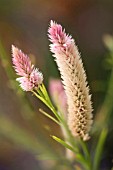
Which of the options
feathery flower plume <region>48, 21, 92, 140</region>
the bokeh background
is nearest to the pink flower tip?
feathery flower plume <region>48, 21, 92, 140</region>

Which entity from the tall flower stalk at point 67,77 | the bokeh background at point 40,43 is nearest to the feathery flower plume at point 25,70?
the tall flower stalk at point 67,77

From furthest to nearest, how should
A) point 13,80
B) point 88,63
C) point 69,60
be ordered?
1. point 88,63
2. point 13,80
3. point 69,60

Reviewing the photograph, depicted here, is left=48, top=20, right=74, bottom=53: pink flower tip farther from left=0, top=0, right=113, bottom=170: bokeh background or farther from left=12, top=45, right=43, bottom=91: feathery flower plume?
left=0, top=0, right=113, bottom=170: bokeh background

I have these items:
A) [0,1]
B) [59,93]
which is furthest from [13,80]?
[0,1]

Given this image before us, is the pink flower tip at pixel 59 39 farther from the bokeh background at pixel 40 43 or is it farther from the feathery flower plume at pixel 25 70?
the bokeh background at pixel 40 43

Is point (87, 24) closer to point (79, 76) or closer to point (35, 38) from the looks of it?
point (35, 38)
